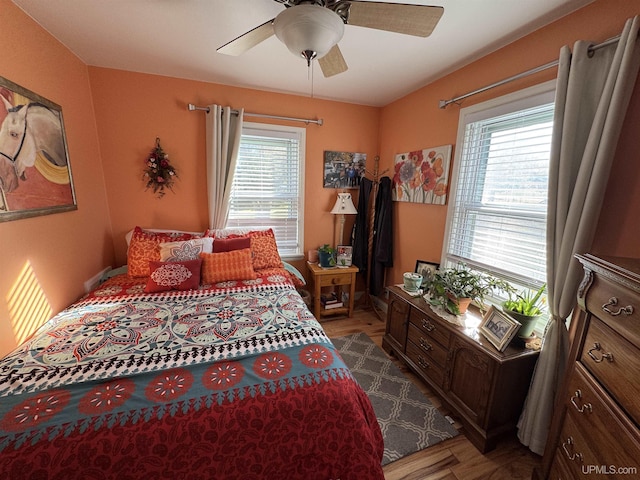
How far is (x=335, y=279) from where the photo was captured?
2.74 meters

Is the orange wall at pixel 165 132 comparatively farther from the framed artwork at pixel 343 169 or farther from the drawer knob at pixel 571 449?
the drawer knob at pixel 571 449

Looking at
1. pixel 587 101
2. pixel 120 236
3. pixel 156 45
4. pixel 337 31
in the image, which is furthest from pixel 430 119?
pixel 120 236

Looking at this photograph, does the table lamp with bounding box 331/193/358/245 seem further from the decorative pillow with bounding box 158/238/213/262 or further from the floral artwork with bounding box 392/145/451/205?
the decorative pillow with bounding box 158/238/213/262

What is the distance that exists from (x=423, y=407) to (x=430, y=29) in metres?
2.15

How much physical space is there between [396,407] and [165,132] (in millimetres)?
2972

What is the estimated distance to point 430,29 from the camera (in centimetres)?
113

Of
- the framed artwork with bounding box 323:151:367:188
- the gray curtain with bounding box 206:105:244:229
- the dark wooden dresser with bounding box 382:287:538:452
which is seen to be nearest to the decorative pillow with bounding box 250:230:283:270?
the gray curtain with bounding box 206:105:244:229

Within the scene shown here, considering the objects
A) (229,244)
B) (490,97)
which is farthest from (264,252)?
(490,97)

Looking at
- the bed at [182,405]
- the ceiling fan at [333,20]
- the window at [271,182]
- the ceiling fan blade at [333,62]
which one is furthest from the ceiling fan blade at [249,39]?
the bed at [182,405]

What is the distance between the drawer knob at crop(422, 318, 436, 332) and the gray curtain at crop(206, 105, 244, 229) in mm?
2019

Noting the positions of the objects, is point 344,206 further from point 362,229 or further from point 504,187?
point 504,187

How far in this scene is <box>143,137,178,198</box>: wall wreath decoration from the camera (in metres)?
2.34

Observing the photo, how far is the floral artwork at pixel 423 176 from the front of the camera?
84.3 inches

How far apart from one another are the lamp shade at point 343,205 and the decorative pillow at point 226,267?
1.11 meters
